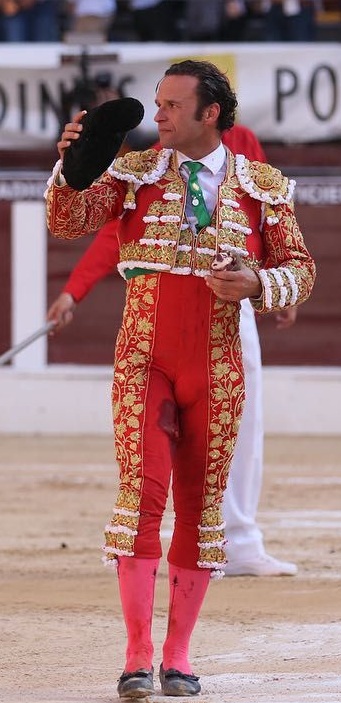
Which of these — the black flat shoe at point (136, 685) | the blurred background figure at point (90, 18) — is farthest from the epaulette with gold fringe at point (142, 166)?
the blurred background figure at point (90, 18)

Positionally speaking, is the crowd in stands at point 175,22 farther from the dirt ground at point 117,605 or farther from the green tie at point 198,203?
the green tie at point 198,203

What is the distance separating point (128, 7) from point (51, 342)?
2260 mm

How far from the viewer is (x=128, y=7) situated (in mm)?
10328

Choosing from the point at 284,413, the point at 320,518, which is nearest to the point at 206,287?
the point at 320,518

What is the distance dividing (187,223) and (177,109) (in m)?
0.25

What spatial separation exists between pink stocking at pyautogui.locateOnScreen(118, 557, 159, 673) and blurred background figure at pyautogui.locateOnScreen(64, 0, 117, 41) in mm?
6678

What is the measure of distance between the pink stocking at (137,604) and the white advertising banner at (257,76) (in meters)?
6.43

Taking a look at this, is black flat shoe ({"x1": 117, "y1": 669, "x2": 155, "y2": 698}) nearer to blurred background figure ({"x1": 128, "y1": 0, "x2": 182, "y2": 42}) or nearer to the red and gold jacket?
the red and gold jacket

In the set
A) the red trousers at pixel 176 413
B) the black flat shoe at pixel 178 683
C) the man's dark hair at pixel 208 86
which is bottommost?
the black flat shoe at pixel 178 683

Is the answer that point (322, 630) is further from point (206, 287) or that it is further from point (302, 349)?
point (302, 349)

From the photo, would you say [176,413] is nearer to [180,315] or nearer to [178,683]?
[180,315]

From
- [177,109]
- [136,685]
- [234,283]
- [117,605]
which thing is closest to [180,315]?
[234,283]

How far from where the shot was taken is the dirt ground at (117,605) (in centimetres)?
370

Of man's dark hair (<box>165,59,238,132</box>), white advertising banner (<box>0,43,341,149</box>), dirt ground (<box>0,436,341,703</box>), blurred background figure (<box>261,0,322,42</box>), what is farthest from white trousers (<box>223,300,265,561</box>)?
blurred background figure (<box>261,0,322,42</box>)
